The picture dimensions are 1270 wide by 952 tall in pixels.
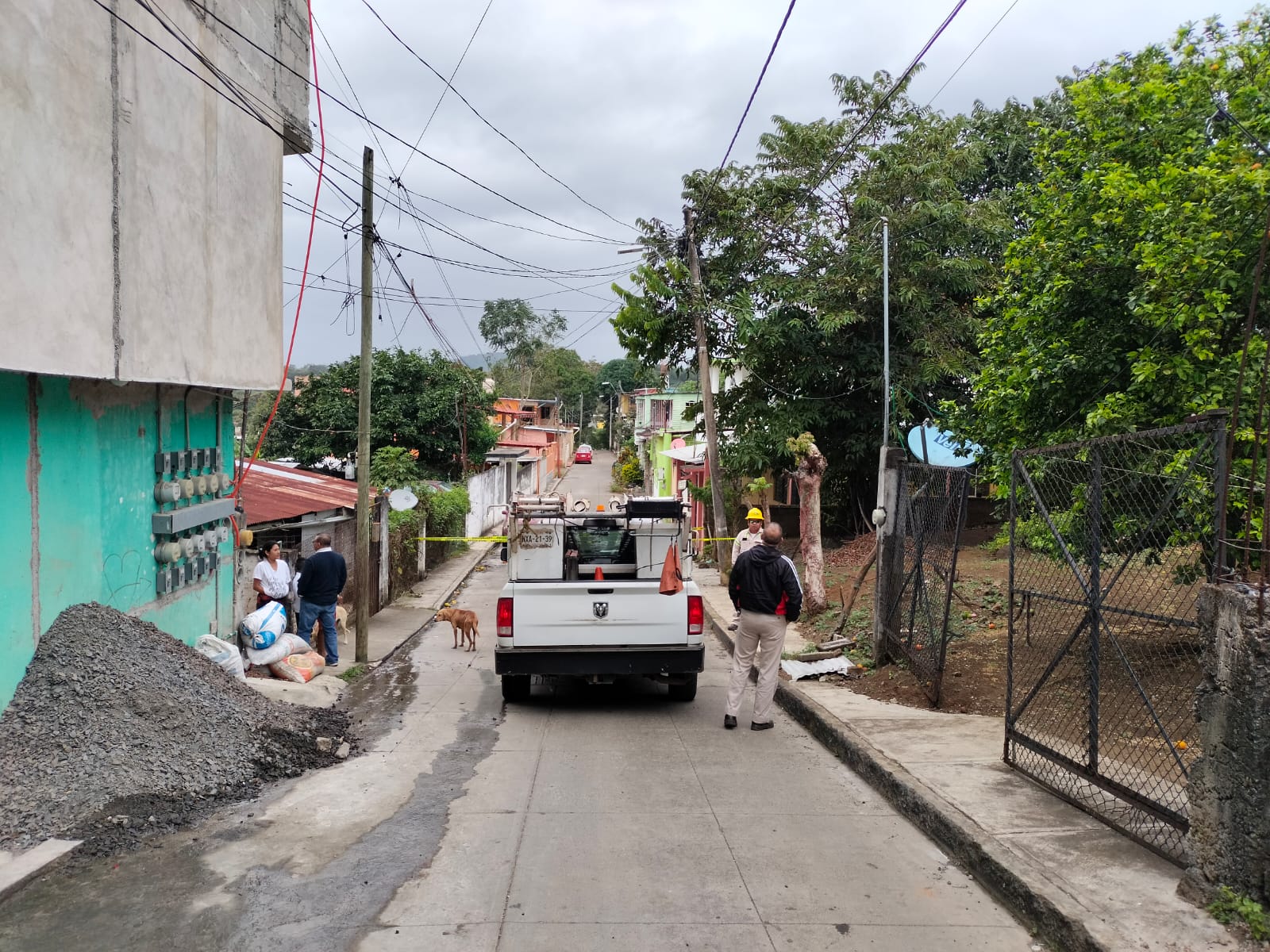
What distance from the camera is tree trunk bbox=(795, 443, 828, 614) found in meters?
15.0

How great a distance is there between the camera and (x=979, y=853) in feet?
17.3

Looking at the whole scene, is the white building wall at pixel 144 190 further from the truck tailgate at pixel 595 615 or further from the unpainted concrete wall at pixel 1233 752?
the unpainted concrete wall at pixel 1233 752

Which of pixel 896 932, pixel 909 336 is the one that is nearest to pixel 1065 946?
pixel 896 932

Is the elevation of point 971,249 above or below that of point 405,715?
above

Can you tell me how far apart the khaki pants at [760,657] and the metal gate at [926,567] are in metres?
1.47

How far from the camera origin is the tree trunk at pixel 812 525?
49.2 ft

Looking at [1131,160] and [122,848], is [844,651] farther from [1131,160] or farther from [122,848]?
[122,848]

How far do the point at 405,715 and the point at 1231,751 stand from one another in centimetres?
762

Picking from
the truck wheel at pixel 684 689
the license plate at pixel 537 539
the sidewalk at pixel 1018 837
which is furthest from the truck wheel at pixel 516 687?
the sidewalk at pixel 1018 837

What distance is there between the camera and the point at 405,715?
991 centimetres

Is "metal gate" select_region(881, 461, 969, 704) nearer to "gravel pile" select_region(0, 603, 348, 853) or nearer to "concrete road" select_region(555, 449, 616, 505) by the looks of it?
"gravel pile" select_region(0, 603, 348, 853)

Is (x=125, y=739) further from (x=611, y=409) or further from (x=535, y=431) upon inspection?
(x=611, y=409)

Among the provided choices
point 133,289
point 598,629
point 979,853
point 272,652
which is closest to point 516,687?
point 598,629

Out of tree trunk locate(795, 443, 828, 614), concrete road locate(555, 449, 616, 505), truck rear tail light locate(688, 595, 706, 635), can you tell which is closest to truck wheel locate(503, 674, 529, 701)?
truck rear tail light locate(688, 595, 706, 635)
